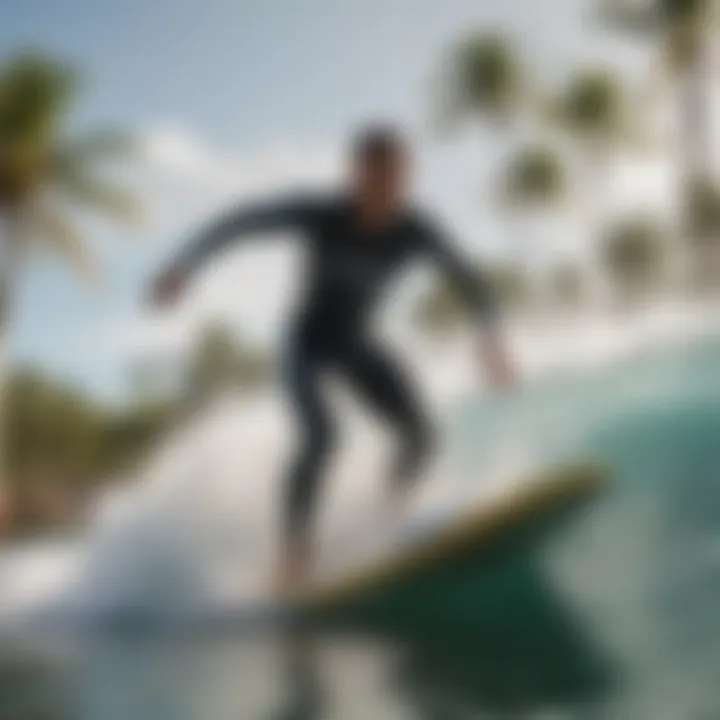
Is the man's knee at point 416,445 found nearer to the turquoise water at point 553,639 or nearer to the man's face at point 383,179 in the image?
the turquoise water at point 553,639

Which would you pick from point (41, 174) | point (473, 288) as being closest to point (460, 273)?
point (473, 288)

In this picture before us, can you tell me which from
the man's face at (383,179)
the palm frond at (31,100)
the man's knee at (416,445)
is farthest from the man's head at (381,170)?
the palm frond at (31,100)

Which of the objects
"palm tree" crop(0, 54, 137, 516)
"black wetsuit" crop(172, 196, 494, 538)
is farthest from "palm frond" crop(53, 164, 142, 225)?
"black wetsuit" crop(172, 196, 494, 538)

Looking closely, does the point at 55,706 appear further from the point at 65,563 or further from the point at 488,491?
the point at 488,491

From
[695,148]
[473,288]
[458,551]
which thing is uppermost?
[695,148]

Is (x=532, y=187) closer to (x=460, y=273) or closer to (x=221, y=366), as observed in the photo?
(x=460, y=273)

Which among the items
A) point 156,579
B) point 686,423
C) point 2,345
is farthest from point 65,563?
point 686,423
